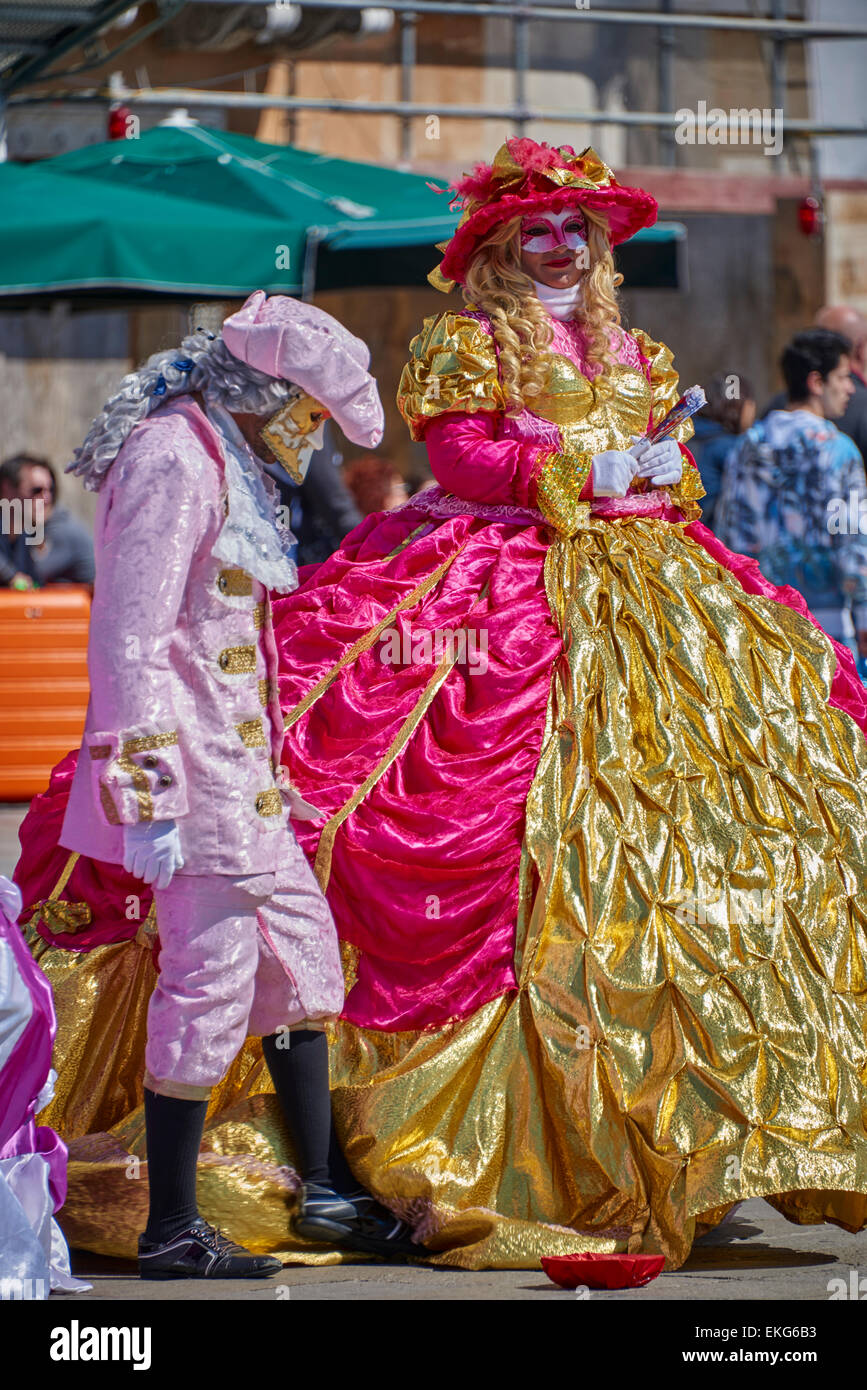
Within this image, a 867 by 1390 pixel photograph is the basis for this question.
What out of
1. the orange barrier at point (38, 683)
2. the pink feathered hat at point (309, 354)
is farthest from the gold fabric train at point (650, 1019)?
the orange barrier at point (38, 683)

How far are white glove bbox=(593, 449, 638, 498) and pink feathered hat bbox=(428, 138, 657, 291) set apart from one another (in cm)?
59

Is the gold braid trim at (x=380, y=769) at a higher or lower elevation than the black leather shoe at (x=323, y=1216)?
higher

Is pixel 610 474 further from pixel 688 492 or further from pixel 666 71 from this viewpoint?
pixel 666 71

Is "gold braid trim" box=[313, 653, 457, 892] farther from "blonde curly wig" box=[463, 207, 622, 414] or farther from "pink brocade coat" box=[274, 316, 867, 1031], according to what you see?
"blonde curly wig" box=[463, 207, 622, 414]

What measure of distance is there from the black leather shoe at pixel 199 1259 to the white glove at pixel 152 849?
0.64 metres

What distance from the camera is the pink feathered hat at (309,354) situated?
3.39 m

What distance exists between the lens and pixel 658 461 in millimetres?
4273

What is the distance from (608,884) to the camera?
12.0 ft

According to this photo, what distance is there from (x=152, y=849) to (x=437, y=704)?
91cm

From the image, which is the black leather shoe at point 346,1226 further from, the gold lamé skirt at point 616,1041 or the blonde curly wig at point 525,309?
the blonde curly wig at point 525,309

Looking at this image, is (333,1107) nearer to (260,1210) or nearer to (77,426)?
(260,1210)

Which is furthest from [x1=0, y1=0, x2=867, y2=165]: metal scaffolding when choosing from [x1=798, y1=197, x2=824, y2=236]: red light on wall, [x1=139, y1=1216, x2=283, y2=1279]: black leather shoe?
[x1=139, y1=1216, x2=283, y2=1279]: black leather shoe

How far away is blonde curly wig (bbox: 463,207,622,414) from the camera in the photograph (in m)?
4.28
